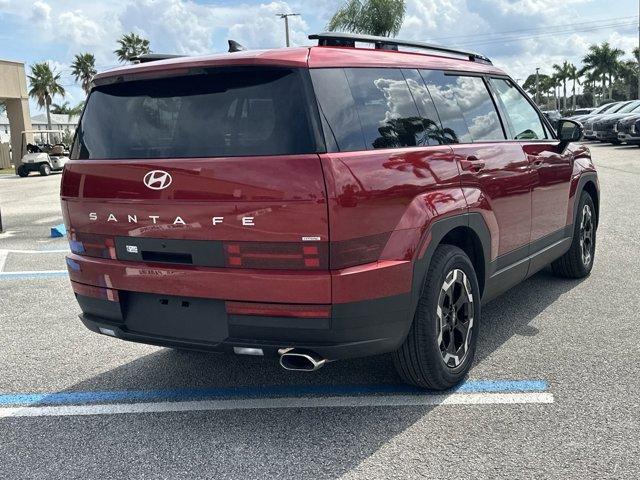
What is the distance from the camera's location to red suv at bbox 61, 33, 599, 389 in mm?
2984

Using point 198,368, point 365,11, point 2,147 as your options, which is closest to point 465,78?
point 198,368

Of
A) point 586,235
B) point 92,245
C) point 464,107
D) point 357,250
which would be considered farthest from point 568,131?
point 92,245

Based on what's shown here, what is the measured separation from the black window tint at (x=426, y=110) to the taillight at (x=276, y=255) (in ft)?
3.56

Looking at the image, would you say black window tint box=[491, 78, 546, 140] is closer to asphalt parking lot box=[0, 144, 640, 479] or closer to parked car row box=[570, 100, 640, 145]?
asphalt parking lot box=[0, 144, 640, 479]

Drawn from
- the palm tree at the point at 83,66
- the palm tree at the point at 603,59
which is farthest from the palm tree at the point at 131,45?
the palm tree at the point at 603,59

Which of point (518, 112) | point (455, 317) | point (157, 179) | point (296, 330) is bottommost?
point (455, 317)

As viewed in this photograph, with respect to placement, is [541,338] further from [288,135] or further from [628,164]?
[628,164]

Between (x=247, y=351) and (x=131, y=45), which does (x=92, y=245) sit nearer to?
(x=247, y=351)

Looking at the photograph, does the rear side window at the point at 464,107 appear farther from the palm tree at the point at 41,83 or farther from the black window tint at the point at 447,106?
the palm tree at the point at 41,83

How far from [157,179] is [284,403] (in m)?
1.41

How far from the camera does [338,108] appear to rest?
3.11 meters

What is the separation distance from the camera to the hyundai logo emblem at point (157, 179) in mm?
3184

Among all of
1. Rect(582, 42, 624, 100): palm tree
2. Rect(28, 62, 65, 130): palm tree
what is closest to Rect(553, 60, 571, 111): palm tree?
Rect(582, 42, 624, 100): palm tree

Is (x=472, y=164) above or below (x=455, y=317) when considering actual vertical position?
above
